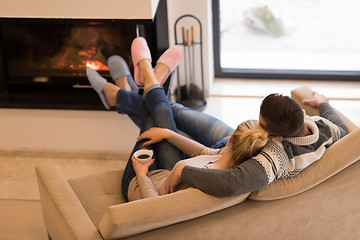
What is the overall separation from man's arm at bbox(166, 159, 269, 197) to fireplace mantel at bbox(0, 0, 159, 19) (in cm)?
142

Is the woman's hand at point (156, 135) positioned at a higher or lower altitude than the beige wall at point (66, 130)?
higher

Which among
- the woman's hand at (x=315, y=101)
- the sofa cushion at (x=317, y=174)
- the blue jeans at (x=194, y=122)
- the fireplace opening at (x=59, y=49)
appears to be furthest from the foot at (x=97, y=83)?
the sofa cushion at (x=317, y=174)

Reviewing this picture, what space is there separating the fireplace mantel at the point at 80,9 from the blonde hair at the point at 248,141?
1321 mm

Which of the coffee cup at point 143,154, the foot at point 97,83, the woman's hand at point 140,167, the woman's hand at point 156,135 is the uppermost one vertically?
the foot at point 97,83

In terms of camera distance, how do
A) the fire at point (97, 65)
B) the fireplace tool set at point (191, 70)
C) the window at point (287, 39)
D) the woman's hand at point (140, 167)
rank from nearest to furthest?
the woman's hand at point (140, 167), the fire at point (97, 65), the fireplace tool set at point (191, 70), the window at point (287, 39)

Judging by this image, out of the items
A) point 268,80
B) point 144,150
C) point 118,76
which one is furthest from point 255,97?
point 144,150

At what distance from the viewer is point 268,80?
407cm

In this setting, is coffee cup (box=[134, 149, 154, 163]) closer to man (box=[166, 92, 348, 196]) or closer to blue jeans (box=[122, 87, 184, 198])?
blue jeans (box=[122, 87, 184, 198])

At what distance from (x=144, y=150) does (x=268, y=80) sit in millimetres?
2201

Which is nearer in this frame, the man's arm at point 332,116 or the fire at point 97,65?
the man's arm at point 332,116

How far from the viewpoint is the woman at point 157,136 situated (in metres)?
1.86

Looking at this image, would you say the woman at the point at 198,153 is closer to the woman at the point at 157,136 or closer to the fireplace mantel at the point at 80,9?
the woman at the point at 157,136

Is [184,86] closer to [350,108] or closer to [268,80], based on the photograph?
[268,80]

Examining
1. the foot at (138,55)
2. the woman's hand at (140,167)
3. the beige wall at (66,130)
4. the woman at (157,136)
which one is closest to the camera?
the woman at (157,136)
